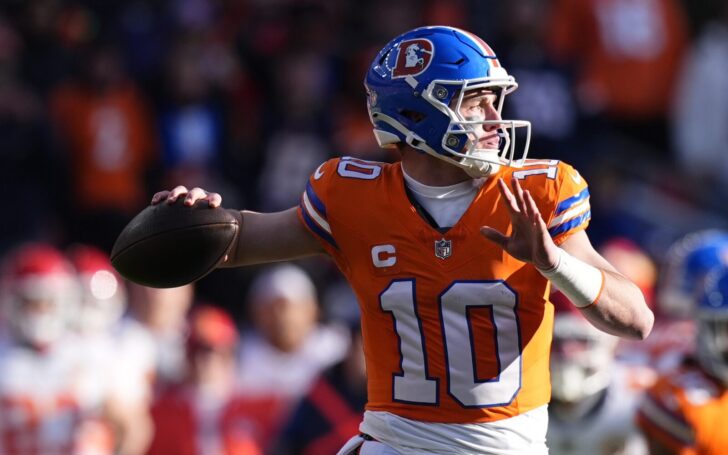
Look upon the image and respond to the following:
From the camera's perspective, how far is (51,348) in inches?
290

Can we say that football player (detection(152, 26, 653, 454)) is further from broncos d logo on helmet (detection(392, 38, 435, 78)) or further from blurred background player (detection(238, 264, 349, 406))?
blurred background player (detection(238, 264, 349, 406))

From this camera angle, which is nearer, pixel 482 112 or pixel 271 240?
pixel 482 112

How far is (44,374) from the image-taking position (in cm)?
731

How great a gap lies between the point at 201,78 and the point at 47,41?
112cm

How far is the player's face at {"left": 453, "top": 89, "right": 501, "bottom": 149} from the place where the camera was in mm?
3881

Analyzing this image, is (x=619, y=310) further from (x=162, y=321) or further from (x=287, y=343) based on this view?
(x=162, y=321)

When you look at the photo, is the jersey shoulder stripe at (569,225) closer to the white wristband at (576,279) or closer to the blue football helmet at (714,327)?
the white wristband at (576,279)

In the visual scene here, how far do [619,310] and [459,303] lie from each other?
0.42 meters

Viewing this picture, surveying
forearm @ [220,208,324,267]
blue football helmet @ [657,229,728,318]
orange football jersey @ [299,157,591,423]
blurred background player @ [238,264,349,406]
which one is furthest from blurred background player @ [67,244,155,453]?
orange football jersey @ [299,157,591,423]

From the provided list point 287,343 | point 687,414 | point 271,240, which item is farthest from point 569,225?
point 287,343

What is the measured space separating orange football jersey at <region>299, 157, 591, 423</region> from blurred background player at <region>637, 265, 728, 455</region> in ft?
3.96

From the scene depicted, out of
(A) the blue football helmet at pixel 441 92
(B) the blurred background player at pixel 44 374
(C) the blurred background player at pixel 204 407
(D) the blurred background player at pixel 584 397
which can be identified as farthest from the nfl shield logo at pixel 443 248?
(B) the blurred background player at pixel 44 374

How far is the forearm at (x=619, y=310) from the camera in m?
3.68

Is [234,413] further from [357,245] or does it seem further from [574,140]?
[357,245]
